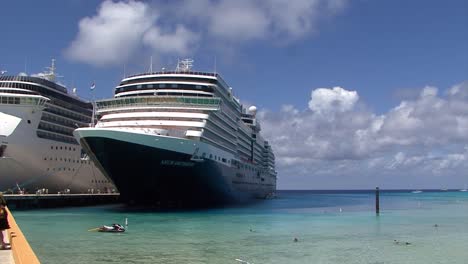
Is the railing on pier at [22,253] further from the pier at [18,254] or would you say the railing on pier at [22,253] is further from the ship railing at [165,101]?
the ship railing at [165,101]

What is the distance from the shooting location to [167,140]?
4806cm

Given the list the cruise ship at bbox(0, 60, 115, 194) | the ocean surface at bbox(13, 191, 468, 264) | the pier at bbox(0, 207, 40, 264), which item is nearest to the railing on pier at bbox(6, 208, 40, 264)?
the pier at bbox(0, 207, 40, 264)

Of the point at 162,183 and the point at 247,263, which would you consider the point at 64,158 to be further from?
the point at 247,263

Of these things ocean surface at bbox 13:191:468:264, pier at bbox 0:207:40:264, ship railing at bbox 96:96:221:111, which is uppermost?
ship railing at bbox 96:96:221:111

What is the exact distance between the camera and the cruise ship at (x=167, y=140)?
47594mm

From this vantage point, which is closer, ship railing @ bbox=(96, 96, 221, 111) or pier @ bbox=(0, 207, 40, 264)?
pier @ bbox=(0, 207, 40, 264)

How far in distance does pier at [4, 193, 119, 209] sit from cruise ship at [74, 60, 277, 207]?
451 inches

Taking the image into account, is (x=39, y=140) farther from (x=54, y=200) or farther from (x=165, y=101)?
(x=165, y=101)

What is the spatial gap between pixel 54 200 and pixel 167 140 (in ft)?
69.4

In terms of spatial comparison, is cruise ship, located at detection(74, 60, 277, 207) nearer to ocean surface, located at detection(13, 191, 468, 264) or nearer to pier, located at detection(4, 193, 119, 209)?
ocean surface, located at detection(13, 191, 468, 264)

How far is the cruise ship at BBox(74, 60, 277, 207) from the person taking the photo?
156 ft

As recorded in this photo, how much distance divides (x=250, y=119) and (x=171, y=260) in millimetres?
72532

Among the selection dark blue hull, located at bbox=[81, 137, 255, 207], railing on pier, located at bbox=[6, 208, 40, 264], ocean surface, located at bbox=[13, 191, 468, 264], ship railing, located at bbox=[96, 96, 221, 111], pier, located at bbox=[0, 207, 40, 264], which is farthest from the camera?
ship railing, located at bbox=[96, 96, 221, 111]

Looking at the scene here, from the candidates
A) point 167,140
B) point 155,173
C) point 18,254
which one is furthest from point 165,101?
point 18,254
